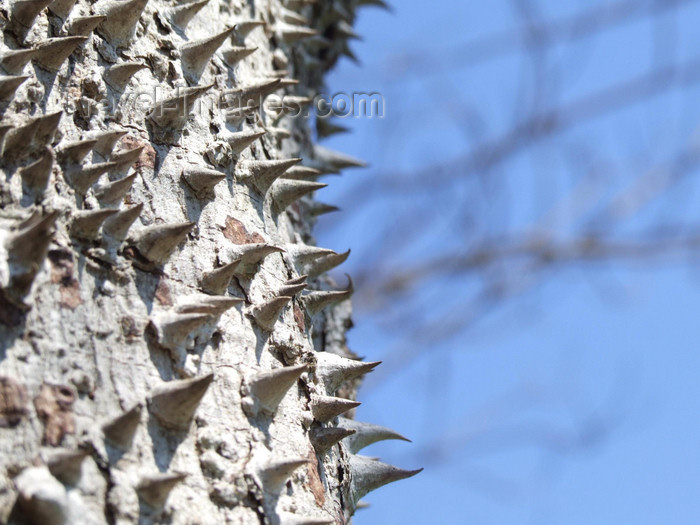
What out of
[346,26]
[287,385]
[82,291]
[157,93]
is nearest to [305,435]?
[287,385]

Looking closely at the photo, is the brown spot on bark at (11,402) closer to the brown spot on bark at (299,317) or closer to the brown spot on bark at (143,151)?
the brown spot on bark at (143,151)

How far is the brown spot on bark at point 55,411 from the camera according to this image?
91 cm

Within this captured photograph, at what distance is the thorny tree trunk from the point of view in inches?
36.9

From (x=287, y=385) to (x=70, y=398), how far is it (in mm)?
345

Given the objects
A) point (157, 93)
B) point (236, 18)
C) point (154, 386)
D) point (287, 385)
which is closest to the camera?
point (154, 386)

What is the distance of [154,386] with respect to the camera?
104 cm

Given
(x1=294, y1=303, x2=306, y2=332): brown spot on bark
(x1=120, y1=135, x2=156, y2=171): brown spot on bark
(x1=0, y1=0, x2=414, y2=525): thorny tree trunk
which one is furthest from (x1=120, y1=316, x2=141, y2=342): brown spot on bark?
(x1=294, y1=303, x2=306, y2=332): brown spot on bark

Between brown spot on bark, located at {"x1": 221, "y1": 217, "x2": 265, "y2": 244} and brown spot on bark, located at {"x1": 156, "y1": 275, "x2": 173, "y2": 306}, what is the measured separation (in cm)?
20

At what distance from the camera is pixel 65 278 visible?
1039 millimetres

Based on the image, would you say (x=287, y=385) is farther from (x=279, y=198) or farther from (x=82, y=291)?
(x=279, y=198)

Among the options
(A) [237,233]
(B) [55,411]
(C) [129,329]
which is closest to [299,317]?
(A) [237,233]

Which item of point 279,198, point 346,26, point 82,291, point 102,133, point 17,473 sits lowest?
point 17,473

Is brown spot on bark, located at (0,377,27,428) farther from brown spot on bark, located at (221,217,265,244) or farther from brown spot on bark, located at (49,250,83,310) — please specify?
brown spot on bark, located at (221,217,265,244)

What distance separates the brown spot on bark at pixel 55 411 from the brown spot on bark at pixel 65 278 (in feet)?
0.41
